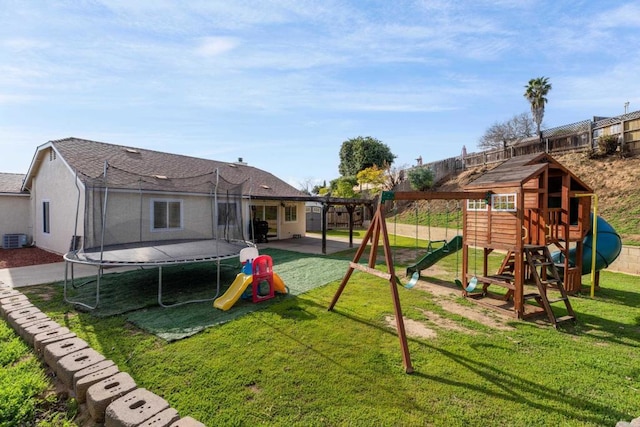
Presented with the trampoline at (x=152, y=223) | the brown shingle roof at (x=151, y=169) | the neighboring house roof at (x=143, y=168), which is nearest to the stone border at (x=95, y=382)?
the trampoline at (x=152, y=223)

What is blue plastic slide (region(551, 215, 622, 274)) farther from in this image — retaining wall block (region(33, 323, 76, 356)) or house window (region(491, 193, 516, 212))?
retaining wall block (region(33, 323, 76, 356))

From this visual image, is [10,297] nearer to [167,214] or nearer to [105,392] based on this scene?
[105,392]

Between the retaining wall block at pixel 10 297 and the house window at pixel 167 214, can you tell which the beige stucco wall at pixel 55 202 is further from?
the retaining wall block at pixel 10 297

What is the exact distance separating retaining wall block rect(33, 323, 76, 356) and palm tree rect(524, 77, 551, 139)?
28412 millimetres

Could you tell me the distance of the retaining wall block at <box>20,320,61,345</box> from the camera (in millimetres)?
3642

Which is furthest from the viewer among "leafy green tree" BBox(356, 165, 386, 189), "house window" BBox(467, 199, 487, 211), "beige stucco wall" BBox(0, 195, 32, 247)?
"leafy green tree" BBox(356, 165, 386, 189)

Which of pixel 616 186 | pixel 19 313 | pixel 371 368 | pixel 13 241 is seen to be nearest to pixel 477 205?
pixel 371 368

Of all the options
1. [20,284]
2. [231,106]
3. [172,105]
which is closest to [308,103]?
[231,106]

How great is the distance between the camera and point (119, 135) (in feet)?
47.0

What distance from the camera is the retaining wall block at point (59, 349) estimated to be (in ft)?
10.1

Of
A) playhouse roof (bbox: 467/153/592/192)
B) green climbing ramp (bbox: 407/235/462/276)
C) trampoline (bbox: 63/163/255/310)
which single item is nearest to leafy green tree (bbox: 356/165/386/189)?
trampoline (bbox: 63/163/255/310)

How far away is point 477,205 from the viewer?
233 inches

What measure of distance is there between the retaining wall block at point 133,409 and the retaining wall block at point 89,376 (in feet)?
1.53

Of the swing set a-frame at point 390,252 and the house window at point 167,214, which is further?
the house window at point 167,214
